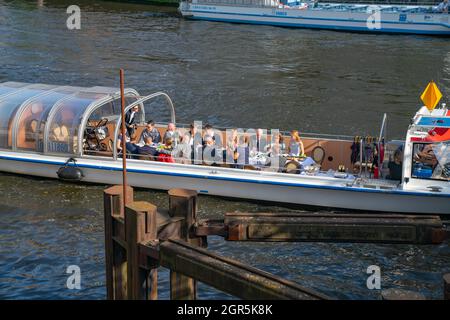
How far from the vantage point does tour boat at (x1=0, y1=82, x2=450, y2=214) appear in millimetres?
18109

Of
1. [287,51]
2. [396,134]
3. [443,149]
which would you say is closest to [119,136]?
[443,149]

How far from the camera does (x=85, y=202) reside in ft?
64.4

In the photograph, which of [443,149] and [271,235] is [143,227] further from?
[443,149]

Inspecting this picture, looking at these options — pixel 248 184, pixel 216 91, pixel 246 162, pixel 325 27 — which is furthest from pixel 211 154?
pixel 325 27

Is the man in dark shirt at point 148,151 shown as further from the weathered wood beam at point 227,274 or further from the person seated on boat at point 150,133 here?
the weathered wood beam at point 227,274

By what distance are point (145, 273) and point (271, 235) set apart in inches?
70.7

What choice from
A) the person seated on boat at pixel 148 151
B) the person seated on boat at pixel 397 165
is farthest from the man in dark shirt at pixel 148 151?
the person seated on boat at pixel 397 165

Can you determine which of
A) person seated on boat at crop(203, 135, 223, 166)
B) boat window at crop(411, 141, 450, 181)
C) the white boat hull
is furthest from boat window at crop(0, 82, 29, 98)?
boat window at crop(411, 141, 450, 181)

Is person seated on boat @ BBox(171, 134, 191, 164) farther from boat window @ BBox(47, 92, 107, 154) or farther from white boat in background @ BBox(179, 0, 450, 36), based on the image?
white boat in background @ BBox(179, 0, 450, 36)

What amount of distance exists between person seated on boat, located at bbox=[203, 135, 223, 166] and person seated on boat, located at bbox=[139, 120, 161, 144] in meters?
1.77

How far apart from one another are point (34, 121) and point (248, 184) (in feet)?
19.9

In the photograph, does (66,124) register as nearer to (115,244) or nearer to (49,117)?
(49,117)

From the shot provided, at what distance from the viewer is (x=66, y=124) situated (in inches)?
792
